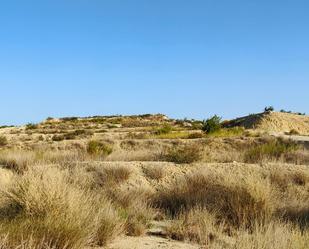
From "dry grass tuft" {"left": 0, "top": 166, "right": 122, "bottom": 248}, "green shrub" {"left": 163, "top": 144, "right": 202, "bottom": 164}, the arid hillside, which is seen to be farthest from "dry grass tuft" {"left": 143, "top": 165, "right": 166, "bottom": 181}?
"dry grass tuft" {"left": 0, "top": 166, "right": 122, "bottom": 248}

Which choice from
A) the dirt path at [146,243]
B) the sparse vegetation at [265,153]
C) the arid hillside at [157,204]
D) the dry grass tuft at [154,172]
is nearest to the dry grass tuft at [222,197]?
the arid hillside at [157,204]

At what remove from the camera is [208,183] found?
15.1 m

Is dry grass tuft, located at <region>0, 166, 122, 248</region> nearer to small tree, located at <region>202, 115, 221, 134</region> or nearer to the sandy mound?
small tree, located at <region>202, 115, 221, 134</region>

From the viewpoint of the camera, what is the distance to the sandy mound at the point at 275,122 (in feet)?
168

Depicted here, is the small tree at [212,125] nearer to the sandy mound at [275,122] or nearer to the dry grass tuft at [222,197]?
the sandy mound at [275,122]

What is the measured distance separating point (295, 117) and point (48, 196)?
168 feet

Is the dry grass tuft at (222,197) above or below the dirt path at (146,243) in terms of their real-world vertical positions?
above

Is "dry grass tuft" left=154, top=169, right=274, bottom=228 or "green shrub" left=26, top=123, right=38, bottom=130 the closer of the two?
"dry grass tuft" left=154, top=169, right=274, bottom=228

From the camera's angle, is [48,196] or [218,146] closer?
[48,196]

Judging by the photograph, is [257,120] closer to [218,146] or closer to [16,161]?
[218,146]

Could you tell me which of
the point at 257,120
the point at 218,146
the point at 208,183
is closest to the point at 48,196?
the point at 208,183

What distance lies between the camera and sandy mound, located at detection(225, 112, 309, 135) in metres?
51.3

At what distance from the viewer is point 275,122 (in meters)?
52.6

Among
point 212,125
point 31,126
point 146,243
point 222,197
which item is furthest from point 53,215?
point 31,126
